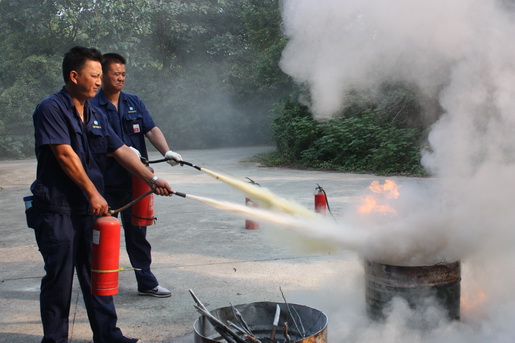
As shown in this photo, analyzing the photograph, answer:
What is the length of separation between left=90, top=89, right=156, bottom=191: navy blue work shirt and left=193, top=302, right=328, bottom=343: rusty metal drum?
164 centimetres

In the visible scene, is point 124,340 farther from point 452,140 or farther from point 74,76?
point 452,140

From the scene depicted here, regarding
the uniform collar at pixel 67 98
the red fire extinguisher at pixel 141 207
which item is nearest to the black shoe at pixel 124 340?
the red fire extinguisher at pixel 141 207

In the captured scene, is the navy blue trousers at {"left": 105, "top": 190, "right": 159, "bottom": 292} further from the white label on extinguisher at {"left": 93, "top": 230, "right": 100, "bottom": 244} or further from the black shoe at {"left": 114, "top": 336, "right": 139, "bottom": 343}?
the white label on extinguisher at {"left": 93, "top": 230, "right": 100, "bottom": 244}

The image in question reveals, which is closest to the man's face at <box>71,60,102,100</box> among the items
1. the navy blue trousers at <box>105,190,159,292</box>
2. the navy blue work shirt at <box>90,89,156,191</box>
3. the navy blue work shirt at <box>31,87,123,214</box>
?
the navy blue work shirt at <box>31,87,123,214</box>

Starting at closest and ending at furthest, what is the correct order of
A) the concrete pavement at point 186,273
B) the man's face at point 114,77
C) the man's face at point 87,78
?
the man's face at point 87,78 < the concrete pavement at point 186,273 < the man's face at point 114,77

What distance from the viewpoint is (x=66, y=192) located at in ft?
9.78

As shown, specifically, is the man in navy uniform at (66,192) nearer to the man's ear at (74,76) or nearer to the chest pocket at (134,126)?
the man's ear at (74,76)

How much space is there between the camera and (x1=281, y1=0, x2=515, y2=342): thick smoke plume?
3344 millimetres

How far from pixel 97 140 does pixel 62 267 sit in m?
0.83

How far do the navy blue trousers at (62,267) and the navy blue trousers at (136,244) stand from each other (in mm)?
979

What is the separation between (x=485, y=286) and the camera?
3785 mm

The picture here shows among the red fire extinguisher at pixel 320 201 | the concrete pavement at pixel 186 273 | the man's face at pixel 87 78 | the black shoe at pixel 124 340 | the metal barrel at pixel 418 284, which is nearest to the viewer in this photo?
the man's face at pixel 87 78

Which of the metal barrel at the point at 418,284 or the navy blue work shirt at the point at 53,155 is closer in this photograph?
the navy blue work shirt at the point at 53,155

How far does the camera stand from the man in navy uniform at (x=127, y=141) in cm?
410
